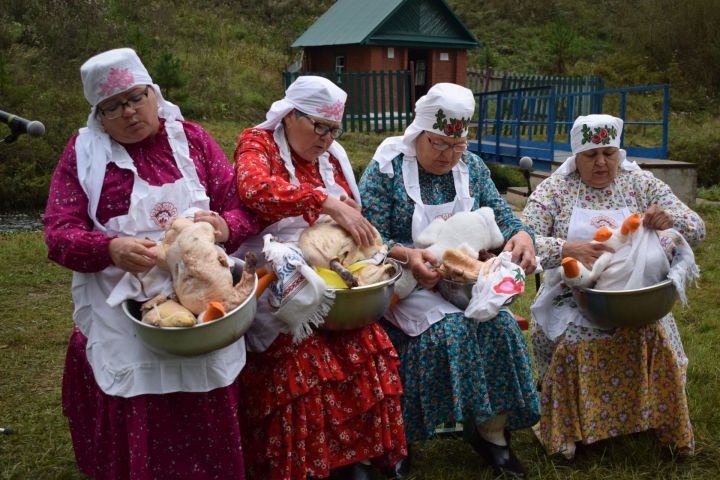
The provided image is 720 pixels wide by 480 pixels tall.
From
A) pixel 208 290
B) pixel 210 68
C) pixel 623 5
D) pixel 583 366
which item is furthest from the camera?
pixel 623 5

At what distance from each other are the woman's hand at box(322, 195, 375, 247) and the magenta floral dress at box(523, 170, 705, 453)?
0.90 m

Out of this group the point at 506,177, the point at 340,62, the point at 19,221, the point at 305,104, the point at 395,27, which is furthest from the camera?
the point at 340,62

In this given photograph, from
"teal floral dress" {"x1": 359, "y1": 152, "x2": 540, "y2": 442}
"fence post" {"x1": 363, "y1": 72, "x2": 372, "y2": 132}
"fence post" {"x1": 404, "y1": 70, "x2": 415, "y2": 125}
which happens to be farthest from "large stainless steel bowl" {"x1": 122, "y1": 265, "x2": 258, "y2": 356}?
"fence post" {"x1": 404, "y1": 70, "x2": 415, "y2": 125}

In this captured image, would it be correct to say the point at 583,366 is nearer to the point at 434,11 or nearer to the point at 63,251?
the point at 63,251

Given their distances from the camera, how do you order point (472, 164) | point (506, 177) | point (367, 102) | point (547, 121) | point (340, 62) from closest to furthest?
point (472, 164), point (547, 121), point (506, 177), point (367, 102), point (340, 62)

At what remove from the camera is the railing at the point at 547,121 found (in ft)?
35.8

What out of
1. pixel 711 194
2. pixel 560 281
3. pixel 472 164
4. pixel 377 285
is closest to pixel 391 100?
pixel 711 194

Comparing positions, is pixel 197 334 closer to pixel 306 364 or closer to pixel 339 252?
pixel 306 364

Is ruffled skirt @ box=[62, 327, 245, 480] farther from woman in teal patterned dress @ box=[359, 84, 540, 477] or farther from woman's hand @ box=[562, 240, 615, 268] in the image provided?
woman's hand @ box=[562, 240, 615, 268]

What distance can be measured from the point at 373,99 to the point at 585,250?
13.1 meters

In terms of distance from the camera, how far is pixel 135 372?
246cm

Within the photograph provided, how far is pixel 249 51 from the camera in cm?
1998

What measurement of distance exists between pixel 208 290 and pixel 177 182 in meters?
0.56

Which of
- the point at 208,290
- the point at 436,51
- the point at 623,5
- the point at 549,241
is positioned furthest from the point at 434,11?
the point at 208,290
